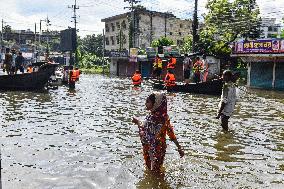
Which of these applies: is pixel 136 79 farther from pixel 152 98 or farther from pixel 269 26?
pixel 152 98

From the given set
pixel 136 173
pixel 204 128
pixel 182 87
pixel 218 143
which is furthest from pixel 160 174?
pixel 182 87

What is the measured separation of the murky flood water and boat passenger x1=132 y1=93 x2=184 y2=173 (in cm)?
39

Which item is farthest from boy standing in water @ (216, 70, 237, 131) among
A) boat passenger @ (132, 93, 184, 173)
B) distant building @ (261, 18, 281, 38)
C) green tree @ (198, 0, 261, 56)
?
green tree @ (198, 0, 261, 56)

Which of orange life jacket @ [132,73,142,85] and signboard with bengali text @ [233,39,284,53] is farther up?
signboard with bengali text @ [233,39,284,53]

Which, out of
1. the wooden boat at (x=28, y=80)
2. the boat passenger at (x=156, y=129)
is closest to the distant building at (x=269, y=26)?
the wooden boat at (x=28, y=80)

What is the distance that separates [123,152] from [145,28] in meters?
62.7

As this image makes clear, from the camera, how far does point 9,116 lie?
11.3 m

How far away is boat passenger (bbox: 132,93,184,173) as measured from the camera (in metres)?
5.11

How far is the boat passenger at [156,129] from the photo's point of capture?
201 inches

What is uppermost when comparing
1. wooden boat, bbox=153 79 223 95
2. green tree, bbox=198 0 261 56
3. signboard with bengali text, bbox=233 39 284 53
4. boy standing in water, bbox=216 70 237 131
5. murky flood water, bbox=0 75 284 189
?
green tree, bbox=198 0 261 56

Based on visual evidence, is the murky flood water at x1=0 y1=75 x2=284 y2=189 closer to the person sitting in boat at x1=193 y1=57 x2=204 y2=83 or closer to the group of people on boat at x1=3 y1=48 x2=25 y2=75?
the group of people on boat at x1=3 y1=48 x2=25 y2=75

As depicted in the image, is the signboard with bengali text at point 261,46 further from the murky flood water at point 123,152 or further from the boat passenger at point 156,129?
the boat passenger at point 156,129

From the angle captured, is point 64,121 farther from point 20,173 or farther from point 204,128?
point 20,173

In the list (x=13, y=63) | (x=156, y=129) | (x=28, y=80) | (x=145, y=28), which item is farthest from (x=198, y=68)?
(x=145, y=28)
